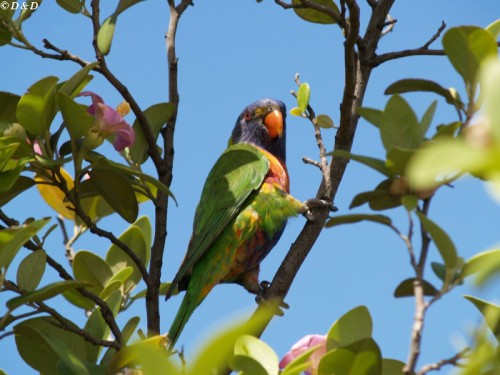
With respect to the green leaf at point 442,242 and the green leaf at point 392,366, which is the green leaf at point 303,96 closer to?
the green leaf at point 392,366

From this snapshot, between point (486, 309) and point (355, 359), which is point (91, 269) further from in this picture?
point (486, 309)

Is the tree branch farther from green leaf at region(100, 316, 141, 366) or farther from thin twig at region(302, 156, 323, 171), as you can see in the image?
thin twig at region(302, 156, 323, 171)

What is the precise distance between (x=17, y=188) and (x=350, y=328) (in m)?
1.01

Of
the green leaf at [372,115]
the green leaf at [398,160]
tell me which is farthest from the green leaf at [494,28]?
the green leaf at [398,160]

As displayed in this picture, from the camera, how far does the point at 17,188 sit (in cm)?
186

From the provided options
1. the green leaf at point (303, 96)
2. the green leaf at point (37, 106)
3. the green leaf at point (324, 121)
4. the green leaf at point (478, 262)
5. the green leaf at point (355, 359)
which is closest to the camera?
the green leaf at point (478, 262)

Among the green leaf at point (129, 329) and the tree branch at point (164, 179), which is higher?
the tree branch at point (164, 179)

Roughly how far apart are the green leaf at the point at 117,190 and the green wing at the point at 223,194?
2.27 feet

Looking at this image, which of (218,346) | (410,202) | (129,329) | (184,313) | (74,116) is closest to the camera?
(218,346)

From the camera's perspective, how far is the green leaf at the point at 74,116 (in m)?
1.66

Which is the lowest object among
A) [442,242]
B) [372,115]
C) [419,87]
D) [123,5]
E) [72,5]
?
[442,242]

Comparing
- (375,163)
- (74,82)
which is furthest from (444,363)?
(74,82)

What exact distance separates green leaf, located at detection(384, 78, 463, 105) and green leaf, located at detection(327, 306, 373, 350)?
17.3 inches

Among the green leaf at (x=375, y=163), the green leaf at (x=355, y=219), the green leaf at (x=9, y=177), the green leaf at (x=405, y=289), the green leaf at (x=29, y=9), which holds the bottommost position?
the green leaf at (x=405, y=289)
